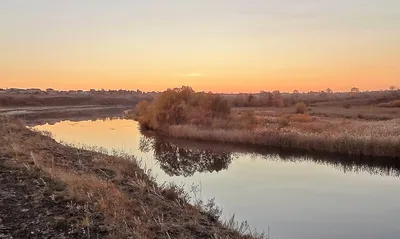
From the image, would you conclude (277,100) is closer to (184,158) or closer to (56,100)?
(56,100)

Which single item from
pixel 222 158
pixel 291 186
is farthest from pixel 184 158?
pixel 291 186

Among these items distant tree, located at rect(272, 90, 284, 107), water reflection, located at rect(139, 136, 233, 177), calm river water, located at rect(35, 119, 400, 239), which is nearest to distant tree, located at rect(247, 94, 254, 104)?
distant tree, located at rect(272, 90, 284, 107)

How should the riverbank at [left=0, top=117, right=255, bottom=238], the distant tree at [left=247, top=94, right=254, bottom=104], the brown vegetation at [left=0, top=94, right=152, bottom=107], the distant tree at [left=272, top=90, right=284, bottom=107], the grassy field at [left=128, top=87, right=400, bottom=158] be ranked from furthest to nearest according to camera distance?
the brown vegetation at [left=0, top=94, right=152, bottom=107] → the distant tree at [left=247, top=94, right=254, bottom=104] → the distant tree at [left=272, top=90, right=284, bottom=107] → the grassy field at [left=128, top=87, right=400, bottom=158] → the riverbank at [left=0, top=117, right=255, bottom=238]

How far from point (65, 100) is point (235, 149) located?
232 ft

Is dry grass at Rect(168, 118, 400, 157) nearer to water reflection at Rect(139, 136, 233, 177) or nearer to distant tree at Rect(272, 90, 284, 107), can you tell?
water reflection at Rect(139, 136, 233, 177)

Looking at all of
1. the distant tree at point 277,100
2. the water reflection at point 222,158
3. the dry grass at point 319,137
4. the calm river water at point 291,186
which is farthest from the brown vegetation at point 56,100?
the calm river water at point 291,186

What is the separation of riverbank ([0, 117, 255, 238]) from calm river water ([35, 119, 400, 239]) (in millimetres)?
2785

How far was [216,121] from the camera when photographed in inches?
1447

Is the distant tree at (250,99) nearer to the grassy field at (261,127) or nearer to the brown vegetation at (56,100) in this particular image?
the grassy field at (261,127)

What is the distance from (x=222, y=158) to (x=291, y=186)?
26.1 feet

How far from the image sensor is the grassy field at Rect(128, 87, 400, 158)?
25.2 metres

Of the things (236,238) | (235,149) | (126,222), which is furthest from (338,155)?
(126,222)

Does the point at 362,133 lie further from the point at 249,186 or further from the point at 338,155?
the point at 249,186

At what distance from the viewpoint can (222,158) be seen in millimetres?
25062
